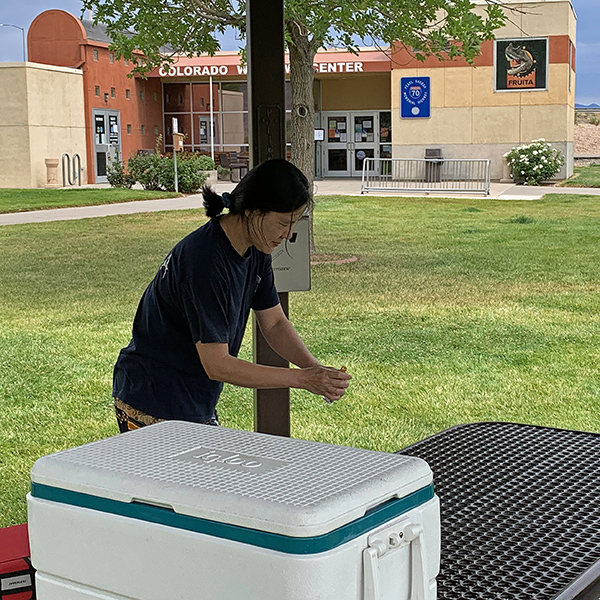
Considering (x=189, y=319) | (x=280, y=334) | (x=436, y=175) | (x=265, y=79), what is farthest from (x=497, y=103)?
(x=189, y=319)

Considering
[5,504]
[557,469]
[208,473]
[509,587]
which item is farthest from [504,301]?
[208,473]

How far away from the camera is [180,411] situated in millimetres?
2926

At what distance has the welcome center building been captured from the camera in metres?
28.4

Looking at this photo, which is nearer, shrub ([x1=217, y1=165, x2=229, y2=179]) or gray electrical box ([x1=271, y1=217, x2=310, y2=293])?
gray electrical box ([x1=271, y1=217, x2=310, y2=293])

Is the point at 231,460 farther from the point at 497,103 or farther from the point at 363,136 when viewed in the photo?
the point at 363,136

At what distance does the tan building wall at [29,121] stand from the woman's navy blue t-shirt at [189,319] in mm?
26452

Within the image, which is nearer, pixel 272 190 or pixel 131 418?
pixel 272 190

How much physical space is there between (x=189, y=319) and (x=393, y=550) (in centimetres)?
132

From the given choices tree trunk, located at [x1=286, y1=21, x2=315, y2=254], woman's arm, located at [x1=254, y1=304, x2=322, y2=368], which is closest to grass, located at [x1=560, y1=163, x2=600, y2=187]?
tree trunk, located at [x1=286, y1=21, x2=315, y2=254]

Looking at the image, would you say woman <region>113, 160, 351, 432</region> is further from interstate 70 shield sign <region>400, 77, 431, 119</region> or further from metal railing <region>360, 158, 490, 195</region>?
interstate 70 shield sign <region>400, 77, 431, 119</region>

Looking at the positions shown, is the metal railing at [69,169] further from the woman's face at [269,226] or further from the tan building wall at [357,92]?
the woman's face at [269,226]

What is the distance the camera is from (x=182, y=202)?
72.9 ft

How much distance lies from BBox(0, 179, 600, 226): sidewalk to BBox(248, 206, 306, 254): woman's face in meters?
16.5

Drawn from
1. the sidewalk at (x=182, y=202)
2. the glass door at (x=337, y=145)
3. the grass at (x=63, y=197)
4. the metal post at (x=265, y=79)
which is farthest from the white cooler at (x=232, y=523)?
the glass door at (x=337, y=145)
